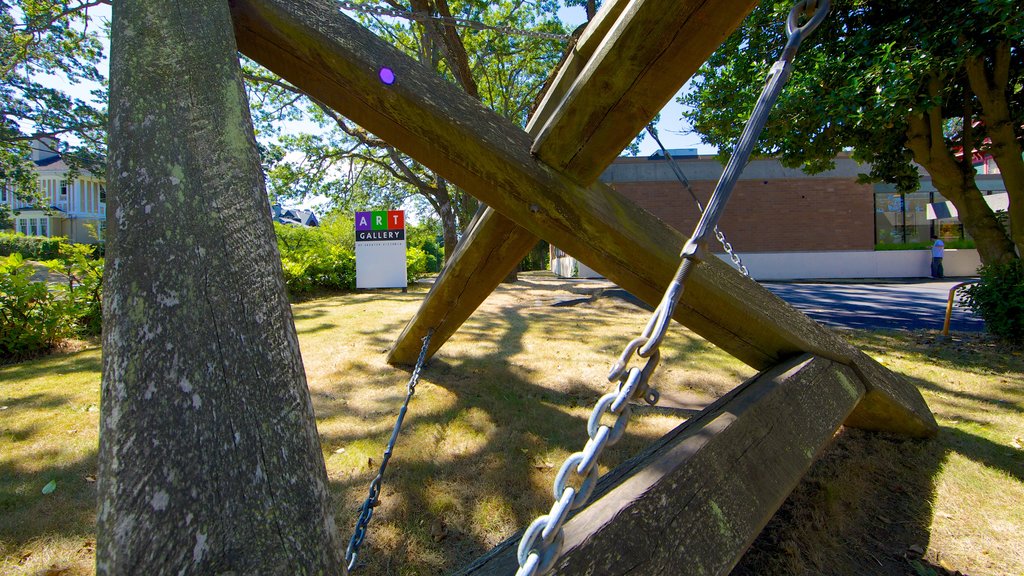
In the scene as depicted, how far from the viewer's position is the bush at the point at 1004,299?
637 cm

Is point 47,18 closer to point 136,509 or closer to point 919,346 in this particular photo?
point 136,509

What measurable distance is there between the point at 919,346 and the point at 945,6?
4.00 meters

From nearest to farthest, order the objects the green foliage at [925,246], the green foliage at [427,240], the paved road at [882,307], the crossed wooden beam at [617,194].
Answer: the crossed wooden beam at [617,194] < the paved road at [882,307] < the green foliage at [925,246] < the green foliage at [427,240]

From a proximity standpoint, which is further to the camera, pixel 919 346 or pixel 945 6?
pixel 919 346

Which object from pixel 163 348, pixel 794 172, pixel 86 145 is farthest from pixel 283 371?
pixel 794 172

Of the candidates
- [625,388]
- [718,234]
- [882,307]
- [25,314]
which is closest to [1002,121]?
[882,307]

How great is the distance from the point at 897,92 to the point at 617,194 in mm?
4800

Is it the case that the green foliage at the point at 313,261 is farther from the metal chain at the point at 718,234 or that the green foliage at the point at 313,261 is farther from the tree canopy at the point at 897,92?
the metal chain at the point at 718,234

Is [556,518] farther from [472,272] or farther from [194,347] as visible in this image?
[472,272]

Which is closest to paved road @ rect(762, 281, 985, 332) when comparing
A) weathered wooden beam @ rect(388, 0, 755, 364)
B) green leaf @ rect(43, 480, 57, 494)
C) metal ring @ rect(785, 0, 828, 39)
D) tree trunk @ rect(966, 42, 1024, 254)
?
tree trunk @ rect(966, 42, 1024, 254)

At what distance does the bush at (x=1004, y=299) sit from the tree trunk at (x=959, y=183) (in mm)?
461

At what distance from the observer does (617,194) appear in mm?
2273

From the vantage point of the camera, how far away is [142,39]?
50.3 inches

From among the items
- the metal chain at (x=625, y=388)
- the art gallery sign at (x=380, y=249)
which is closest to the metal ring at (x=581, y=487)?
the metal chain at (x=625, y=388)
